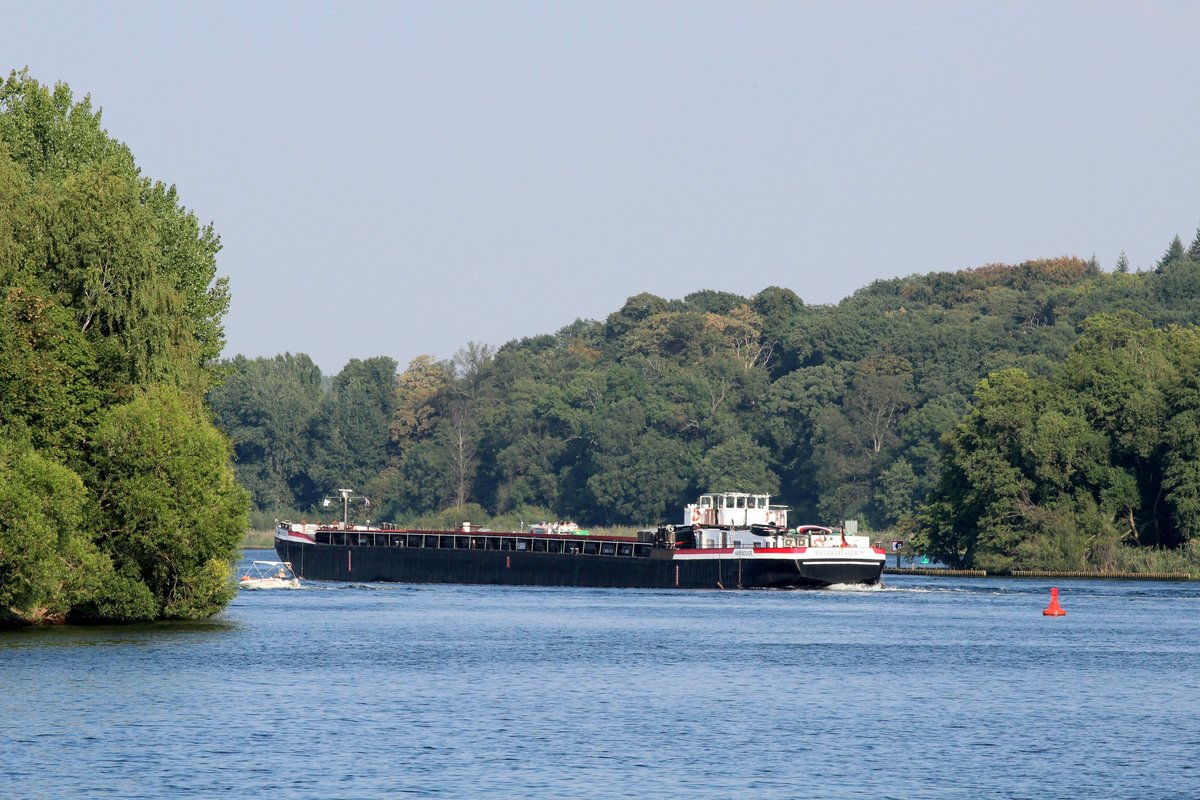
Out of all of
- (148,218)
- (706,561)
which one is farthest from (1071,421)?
(148,218)

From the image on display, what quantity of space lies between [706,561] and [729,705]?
75971mm

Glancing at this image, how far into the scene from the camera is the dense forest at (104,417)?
68.5 metres

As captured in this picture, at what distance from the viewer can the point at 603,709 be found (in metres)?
55.6

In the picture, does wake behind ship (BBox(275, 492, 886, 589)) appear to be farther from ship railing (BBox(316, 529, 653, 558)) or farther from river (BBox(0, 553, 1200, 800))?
river (BBox(0, 553, 1200, 800))

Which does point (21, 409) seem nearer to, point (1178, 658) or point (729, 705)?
point (729, 705)

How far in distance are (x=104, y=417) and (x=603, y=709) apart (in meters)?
27.8

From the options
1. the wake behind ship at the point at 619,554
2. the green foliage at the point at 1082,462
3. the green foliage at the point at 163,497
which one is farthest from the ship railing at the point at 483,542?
the green foliage at the point at 163,497

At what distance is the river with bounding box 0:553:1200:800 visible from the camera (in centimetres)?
4225

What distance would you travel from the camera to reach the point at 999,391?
152m

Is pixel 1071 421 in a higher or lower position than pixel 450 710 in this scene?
higher

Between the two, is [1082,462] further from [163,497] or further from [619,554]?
[163,497]

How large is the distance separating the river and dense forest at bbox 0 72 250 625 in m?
→ 2.57

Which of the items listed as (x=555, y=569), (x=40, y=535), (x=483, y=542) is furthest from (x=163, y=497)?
(x=483, y=542)

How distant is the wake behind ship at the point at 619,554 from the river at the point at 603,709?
3241 centimetres
